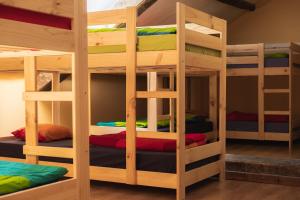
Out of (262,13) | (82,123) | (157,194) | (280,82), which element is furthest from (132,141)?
(262,13)

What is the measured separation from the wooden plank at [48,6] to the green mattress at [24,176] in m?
0.79

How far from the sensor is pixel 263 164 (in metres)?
3.86

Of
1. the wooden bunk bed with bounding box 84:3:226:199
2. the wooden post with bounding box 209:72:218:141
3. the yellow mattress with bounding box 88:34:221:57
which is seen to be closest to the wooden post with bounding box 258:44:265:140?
the wooden post with bounding box 209:72:218:141

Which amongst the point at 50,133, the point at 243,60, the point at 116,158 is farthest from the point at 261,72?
the point at 50,133

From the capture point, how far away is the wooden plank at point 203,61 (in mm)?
3234

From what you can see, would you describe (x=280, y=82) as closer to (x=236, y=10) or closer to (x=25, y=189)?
(x=236, y=10)

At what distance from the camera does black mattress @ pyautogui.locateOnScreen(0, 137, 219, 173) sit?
3215mm

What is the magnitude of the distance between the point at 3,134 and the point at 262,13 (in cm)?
433

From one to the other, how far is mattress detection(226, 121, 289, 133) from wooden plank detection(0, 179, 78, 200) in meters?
3.25

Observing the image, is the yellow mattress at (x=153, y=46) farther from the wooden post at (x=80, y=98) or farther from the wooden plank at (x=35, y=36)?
the wooden plank at (x=35, y=36)

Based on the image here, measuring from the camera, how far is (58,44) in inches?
84.2

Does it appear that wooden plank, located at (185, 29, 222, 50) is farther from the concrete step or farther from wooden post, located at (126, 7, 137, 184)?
the concrete step

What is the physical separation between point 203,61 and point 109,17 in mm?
784

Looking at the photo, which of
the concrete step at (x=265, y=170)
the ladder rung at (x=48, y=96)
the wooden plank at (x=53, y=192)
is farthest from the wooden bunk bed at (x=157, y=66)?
the wooden plank at (x=53, y=192)
